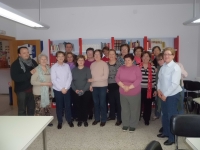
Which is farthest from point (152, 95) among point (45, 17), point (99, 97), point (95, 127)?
point (45, 17)

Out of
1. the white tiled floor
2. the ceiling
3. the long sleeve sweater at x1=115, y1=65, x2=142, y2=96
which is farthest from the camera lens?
the ceiling

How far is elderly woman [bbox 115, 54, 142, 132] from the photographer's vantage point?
3561 millimetres

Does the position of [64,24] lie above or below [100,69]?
above

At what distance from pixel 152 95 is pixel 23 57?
2648 mm

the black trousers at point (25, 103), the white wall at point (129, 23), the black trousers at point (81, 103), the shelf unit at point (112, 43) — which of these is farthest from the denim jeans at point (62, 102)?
the white wall at point (129, 23)

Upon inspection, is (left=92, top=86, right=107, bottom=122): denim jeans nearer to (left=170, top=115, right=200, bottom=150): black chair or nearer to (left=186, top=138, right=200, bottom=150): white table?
(left=170, top=115, right=200, bottom=150): black chair

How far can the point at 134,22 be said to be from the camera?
5637 millimetres

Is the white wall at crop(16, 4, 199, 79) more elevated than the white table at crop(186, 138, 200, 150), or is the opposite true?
the white wall at crop(16, 4, 199, 79)

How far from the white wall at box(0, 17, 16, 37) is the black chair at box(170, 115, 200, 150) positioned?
505 cm

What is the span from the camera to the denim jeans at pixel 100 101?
3931 millimetres

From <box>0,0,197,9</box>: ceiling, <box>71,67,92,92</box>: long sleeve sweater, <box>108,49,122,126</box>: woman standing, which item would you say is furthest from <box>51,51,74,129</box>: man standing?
<box>0,0,197,9</box>: ceiling

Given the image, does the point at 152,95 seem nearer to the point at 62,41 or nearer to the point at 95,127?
the point at 95,127

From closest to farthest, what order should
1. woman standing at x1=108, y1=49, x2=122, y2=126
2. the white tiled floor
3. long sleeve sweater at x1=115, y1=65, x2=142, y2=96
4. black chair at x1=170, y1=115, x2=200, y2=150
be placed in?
black chair at x1=170, y1=115, x2=200, y2=150
the white tiled floor
long sleeve sweater at x1=115, y1=65, x2=142, y2=96
woman standing at x1=108, y1=49, x2=122, y2=126

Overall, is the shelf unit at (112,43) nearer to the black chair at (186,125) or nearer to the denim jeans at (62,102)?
the denim jeans at (62,102)
